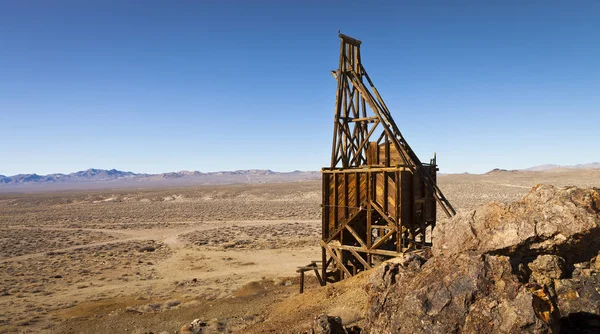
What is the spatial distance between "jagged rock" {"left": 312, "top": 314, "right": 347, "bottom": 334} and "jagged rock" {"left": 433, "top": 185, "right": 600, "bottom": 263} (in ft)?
8.08

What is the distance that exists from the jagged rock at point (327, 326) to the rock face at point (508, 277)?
0.55 m

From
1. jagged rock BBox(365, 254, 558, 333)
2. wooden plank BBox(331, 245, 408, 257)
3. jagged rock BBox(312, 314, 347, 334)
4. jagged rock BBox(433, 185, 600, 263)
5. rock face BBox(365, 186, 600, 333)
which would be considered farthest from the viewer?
wooden plank BBox(331, 245, 408, 257)

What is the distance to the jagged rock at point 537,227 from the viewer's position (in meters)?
6.34

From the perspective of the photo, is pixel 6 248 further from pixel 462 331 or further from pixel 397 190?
pixel 462 331

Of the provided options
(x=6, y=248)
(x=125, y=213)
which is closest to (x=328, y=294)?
(x=6, y=248)

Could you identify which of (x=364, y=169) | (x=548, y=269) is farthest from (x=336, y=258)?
(x=548, y=269)

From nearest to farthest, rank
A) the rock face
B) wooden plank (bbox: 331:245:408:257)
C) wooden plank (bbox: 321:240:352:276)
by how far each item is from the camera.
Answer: the rock face, wooden plank (bbox: 331:245:408:257), wooden plank (bbox: 321:240:352:276)

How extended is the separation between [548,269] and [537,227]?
704 millimetres

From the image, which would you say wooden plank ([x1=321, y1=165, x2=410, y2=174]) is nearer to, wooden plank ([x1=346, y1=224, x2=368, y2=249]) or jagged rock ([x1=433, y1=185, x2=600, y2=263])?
wooden plank ([x1=346, y1=224, x2=368, y2=249])

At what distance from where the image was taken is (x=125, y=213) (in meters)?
57.8

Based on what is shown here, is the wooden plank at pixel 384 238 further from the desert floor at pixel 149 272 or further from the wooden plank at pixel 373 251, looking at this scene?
the desert floor at pixel 149 272

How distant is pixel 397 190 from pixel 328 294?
3883mm

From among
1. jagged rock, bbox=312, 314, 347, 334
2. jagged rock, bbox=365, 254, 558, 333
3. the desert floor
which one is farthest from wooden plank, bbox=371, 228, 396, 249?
jagged rock, bbox=312, 314, 347, 334

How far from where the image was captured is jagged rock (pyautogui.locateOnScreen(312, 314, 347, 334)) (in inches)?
271
